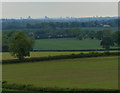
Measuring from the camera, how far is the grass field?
94.3 ft

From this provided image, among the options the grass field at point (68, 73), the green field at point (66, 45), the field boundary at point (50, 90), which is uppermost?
the field boundary at point (50, 90)

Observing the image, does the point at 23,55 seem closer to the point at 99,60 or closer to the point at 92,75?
the point at 99,60

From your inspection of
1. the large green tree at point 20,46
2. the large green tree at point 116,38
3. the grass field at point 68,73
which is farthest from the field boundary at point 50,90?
the large green tree at point 116,38

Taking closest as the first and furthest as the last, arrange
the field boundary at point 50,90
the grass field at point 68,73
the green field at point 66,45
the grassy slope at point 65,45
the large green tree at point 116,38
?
the field boundary at point 50,90 → the grass field at point 68,73 → the green field at point 66,45 → the grassy slope at point 65,45 → the large green tree at point 116,38

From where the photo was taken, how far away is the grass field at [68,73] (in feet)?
94.3

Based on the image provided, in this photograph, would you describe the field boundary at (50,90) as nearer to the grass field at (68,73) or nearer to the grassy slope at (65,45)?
the grass field at (68,73)

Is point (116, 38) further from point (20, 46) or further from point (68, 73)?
point (68, 73)

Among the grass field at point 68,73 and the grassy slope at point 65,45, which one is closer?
the grass field at point 68,73

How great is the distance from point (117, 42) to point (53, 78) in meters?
36.3

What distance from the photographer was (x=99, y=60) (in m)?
43.3

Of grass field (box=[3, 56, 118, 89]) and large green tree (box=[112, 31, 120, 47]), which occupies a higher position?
large green tree (box=[112, 31, 120, 47])

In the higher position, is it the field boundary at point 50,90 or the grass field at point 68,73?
the field boundary at point 50,90

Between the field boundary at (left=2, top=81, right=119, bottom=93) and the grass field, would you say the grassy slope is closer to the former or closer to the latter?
the grass field

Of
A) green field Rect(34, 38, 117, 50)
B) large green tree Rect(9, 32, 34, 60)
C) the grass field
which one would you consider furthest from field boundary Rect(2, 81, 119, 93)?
green field Rect(34, 38, 117, 50)
